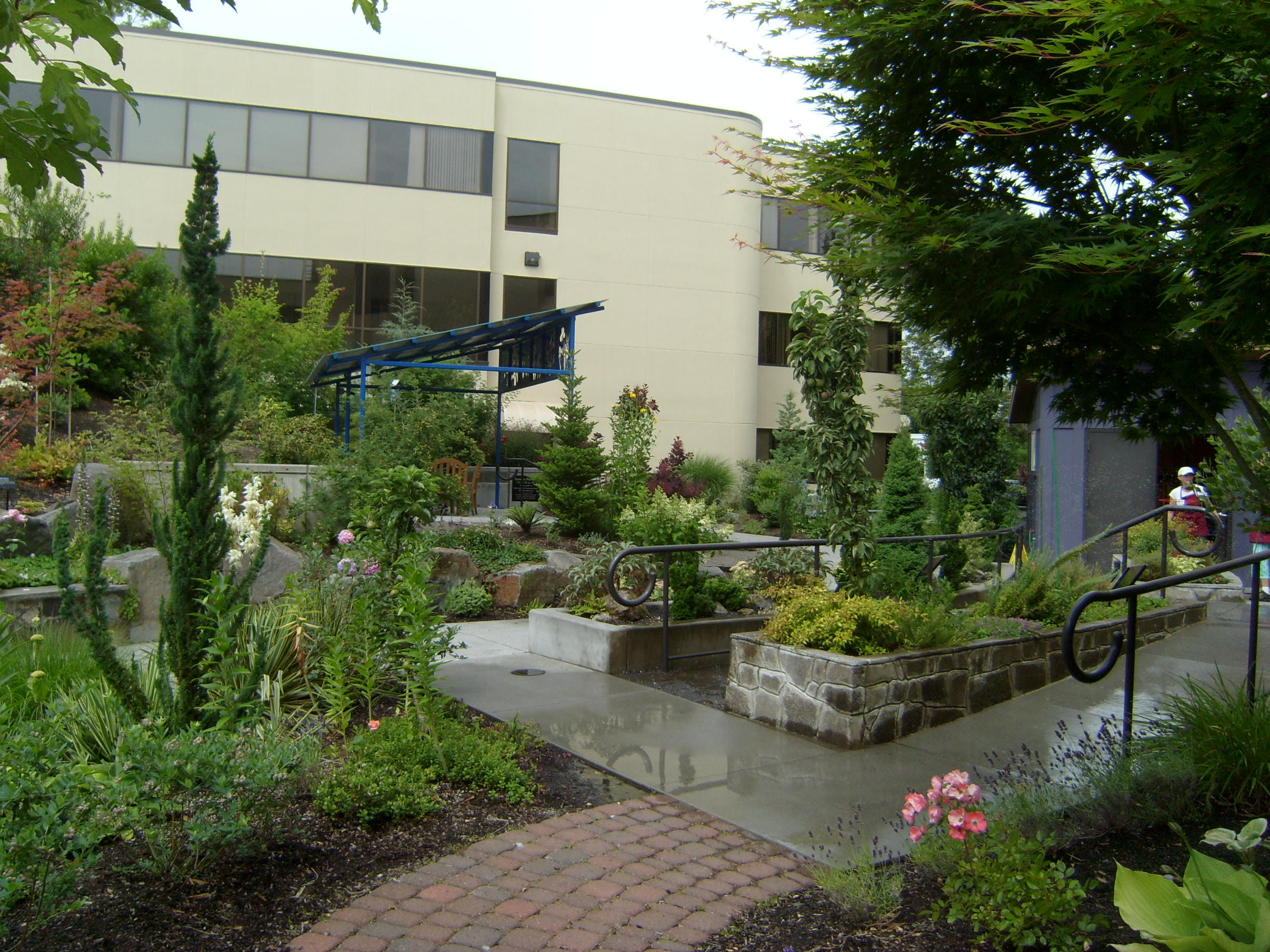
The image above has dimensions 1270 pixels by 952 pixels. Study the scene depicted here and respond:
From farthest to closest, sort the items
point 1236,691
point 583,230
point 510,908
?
point 583,230 < point 1236,691 < point 510,908

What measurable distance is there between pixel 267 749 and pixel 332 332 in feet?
60.1

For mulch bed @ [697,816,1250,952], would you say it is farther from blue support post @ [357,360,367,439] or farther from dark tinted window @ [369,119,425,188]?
dark tinted window @ [369,119,425,188]

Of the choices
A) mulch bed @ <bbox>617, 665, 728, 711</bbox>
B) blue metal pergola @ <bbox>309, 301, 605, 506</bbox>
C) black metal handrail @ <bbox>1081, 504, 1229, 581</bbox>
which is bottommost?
mulch bed @ <bbox>617, 665, 728, 711</bbox>

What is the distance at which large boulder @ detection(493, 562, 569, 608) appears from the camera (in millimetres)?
10656

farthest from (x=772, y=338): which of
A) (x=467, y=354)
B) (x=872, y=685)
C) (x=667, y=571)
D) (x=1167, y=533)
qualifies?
(x=872, y=685)

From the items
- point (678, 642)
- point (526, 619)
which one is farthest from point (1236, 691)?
point (526, 619)

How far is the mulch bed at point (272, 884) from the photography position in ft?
10.6

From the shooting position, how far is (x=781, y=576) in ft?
32.9

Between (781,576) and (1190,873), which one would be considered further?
(781,576)

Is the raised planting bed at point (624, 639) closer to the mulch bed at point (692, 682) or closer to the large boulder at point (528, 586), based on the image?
the mulch bed at point (692, 682)

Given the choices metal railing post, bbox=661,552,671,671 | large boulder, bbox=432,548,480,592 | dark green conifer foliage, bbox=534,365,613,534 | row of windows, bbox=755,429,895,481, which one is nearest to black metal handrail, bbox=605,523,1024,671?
metal railing post, bbox=661,552,671,671

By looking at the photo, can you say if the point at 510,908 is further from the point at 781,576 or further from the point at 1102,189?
the point at 781,576

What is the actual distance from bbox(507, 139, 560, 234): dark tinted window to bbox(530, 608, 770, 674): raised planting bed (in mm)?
17790

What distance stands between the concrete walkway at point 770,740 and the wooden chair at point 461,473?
660 cm
